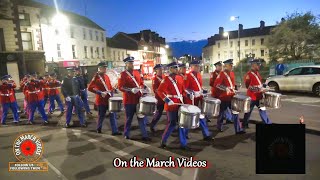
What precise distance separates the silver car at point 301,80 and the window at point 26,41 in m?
25.7

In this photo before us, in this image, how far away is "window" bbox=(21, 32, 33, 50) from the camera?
30.4 meters

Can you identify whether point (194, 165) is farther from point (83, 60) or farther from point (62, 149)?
point (83, 60)

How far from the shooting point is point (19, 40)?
1162 inches

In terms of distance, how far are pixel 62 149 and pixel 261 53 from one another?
6356cm

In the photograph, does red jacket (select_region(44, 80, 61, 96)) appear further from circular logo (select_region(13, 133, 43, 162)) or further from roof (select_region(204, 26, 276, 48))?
roof (select_region(204, 26, 276, 48))

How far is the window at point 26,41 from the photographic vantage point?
30.4 m

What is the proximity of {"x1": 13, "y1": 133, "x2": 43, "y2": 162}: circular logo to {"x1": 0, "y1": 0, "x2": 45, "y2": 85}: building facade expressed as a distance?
2390cm

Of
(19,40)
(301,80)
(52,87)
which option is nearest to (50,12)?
(19,40)

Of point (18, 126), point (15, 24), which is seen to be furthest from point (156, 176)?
point (15, 24)

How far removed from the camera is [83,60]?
39.9m

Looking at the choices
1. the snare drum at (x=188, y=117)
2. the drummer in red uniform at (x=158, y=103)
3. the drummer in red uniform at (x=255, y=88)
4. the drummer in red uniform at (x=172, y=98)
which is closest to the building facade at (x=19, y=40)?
the drummer in red uniform at (x=158, y=103)

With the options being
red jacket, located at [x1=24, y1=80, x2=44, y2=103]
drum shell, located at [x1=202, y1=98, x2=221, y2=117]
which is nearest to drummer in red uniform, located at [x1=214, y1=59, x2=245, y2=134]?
drum shell, located at [x1=202, y1=98, x2=221, y2=117]

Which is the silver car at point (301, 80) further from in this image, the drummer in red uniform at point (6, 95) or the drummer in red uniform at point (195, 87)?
the drummer in red uniform at point (6, 95)

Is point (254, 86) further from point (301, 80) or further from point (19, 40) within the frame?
point (19, 40)
